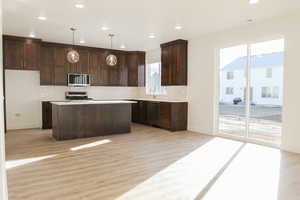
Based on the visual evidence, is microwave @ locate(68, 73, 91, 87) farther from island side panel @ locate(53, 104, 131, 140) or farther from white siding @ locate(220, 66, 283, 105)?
white siding @ locate(220, 66, 283, 105)

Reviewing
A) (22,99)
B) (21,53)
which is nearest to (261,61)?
(21,53)

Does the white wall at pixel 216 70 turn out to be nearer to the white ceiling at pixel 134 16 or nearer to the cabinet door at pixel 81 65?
the white ceiling at pixel 134 16

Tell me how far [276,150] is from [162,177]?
279 cm

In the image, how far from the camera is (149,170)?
131 inches

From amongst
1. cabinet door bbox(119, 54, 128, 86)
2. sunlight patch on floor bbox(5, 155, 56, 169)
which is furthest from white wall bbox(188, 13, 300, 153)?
sunlight patch on floor bbox(5, 155, 56, 169)

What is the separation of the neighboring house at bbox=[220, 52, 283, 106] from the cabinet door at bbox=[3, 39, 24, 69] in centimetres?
586

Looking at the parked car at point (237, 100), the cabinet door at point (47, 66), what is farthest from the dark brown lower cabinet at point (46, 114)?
the parked car at point (237, 100)

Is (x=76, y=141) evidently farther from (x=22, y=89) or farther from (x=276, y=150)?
(x=276, y=150)

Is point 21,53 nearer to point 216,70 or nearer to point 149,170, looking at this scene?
point 149,170

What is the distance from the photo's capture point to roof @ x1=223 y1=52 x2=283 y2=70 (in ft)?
15.6

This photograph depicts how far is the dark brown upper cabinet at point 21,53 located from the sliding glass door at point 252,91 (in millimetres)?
5514

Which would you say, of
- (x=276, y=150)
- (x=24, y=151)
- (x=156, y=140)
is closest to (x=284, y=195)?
(x=276, y=150)

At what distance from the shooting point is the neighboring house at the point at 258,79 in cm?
475

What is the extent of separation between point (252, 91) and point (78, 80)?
552 cm
